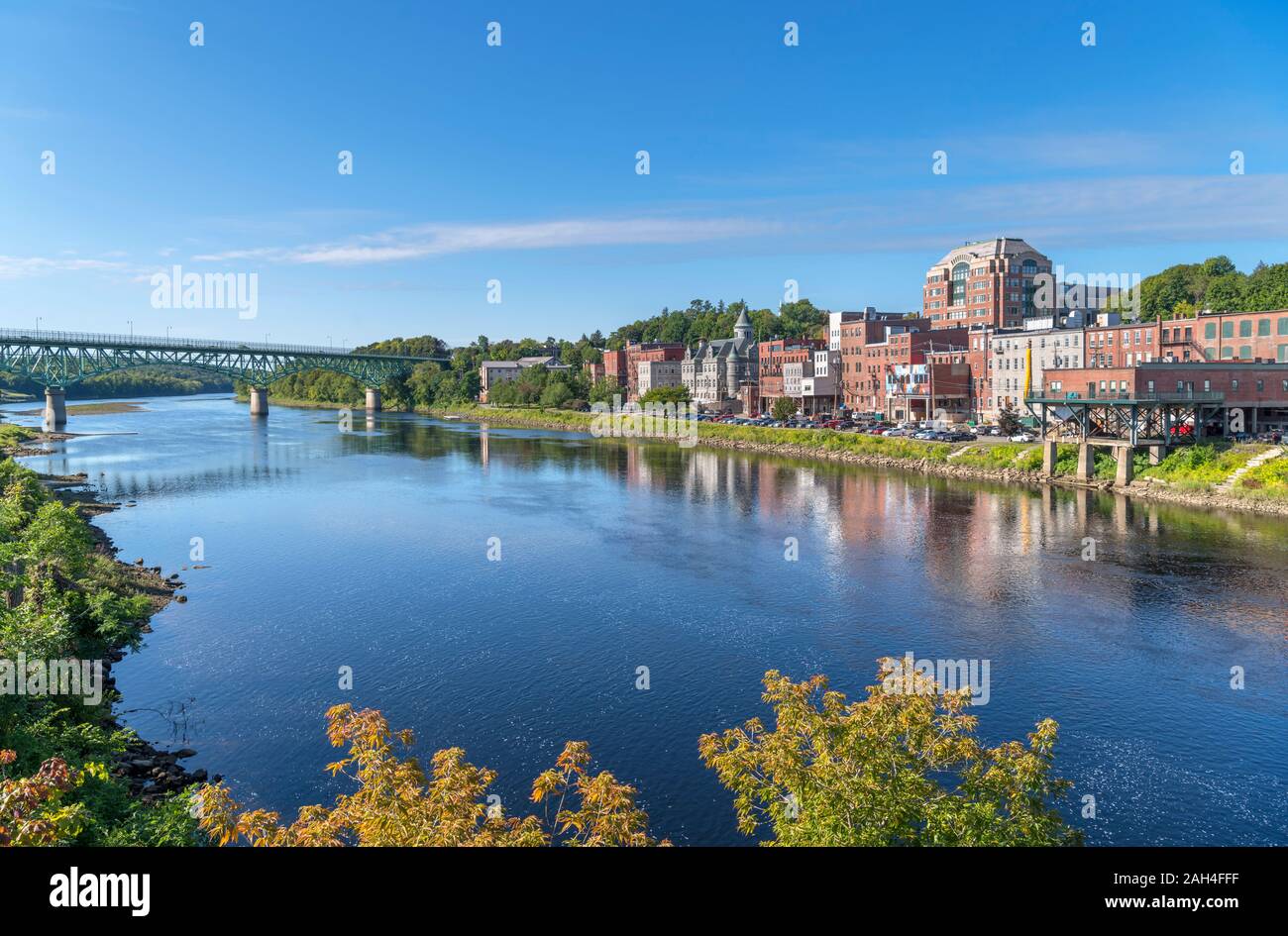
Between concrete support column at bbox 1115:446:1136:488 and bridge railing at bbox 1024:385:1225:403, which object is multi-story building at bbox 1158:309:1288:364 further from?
concrete support column at bbox 1115:446:1136:488

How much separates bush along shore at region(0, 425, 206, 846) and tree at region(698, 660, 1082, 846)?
8006 mm

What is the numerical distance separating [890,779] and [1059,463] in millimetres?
53856

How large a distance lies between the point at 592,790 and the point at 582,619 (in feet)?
62.3

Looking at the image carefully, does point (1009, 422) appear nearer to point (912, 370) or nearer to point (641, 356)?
point (912, 370)

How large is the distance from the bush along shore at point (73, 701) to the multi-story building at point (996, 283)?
89352mm

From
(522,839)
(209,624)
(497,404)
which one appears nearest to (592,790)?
(522,839)

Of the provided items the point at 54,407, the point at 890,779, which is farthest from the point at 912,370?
the point at 54,407

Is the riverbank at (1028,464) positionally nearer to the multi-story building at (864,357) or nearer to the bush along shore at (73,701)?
the multi-story building at (864,357)

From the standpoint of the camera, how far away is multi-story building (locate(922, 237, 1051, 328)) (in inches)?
3967

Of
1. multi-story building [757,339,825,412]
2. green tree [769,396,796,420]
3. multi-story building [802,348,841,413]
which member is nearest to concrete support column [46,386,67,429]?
multi-story building [757,339,825,412]

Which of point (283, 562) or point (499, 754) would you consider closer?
point (499, 754)

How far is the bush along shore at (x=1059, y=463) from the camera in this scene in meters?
48.1

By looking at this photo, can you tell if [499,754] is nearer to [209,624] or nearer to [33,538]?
[209,624]
